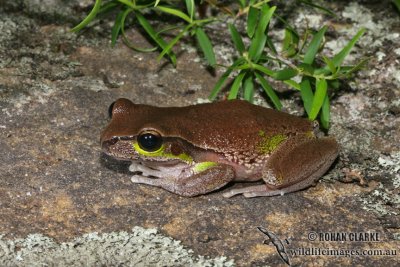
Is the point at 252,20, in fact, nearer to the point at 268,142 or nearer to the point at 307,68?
the point at 307,68

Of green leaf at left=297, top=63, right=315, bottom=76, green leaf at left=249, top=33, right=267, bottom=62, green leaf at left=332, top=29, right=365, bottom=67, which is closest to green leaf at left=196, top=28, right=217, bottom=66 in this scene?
green leaf at left=249, top=33, right=267, bottom=62

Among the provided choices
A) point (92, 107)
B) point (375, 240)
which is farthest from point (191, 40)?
point (375, 240)

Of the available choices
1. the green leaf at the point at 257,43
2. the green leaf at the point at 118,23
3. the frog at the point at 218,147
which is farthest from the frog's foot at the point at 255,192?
the green leaf at the point at 118,23

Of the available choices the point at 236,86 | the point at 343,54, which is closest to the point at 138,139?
the point at 236,86

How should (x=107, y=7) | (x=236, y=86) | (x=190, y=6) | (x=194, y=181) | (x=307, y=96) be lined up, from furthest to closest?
(x=107, y=7) → (x=190, y=6) → (x=236, y=86) → (x=307, y=96) → (x=194, y=181)

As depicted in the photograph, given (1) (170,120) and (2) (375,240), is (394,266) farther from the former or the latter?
(1) (170,120)

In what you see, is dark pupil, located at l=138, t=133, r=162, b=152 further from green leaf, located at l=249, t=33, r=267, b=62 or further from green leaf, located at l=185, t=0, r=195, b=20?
green leaf, located at l=185, t=0, r=195, b=20
